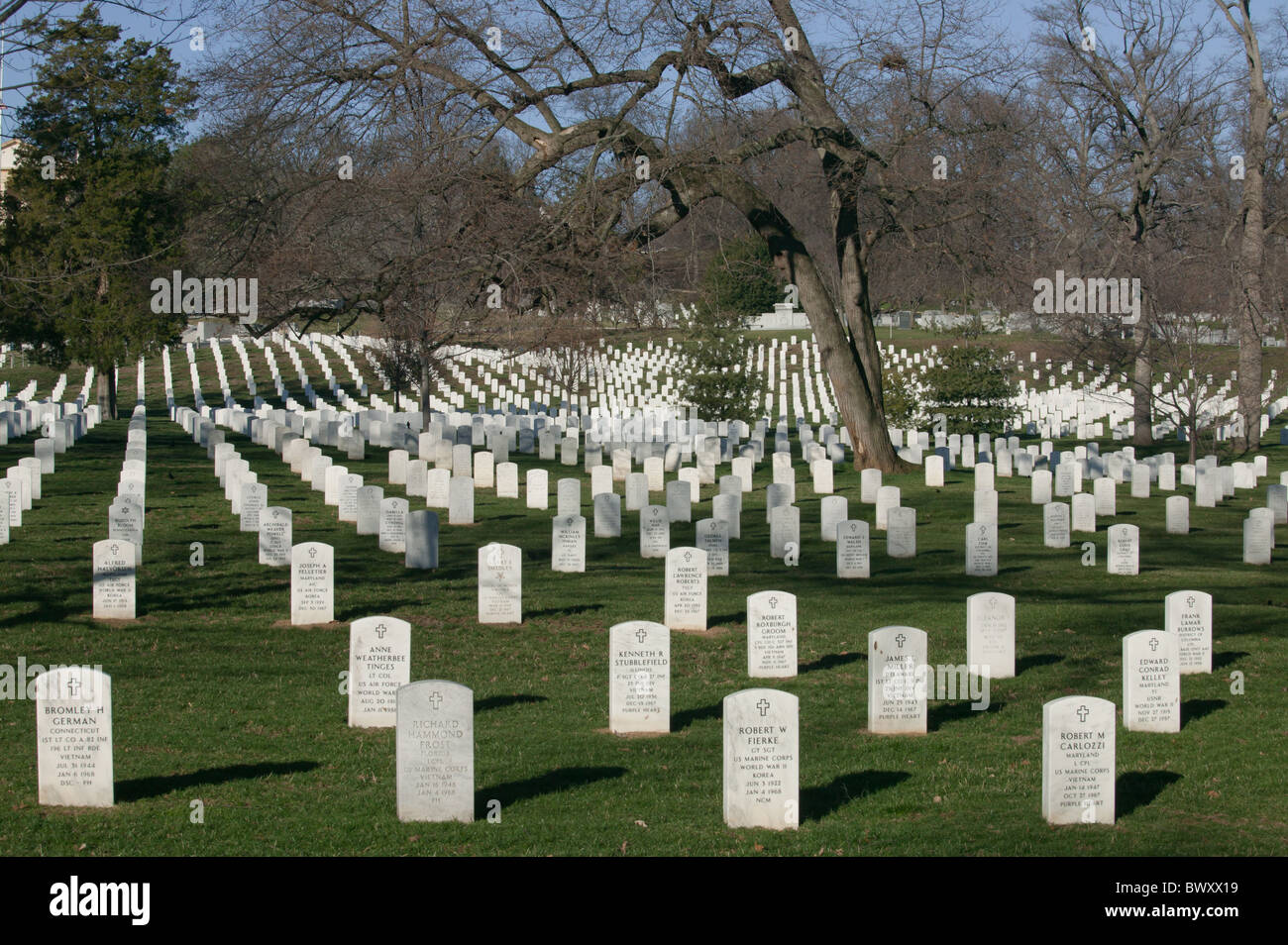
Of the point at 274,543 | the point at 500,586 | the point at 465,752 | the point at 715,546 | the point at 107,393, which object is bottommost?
the point at 465,752

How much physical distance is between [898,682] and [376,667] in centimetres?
387

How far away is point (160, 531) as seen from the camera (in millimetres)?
19203

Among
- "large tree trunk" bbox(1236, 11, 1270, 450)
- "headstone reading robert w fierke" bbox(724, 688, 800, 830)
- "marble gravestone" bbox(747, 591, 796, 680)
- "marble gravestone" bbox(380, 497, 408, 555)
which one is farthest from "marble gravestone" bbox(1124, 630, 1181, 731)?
"large tree trunk" bbox(1236, 11, 1270, 450)

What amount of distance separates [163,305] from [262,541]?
9179 millimetres

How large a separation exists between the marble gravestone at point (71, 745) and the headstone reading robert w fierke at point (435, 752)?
1719 millimetres

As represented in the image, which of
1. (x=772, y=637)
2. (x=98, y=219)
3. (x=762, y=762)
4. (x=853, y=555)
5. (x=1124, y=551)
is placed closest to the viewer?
(x=762, y=762)

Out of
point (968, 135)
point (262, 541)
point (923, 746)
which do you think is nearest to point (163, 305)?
point (262, 541)

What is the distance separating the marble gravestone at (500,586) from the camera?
46.9 feet

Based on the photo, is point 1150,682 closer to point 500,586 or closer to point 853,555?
point 500,586

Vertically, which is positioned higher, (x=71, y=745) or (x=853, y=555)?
(x=853, y=555)

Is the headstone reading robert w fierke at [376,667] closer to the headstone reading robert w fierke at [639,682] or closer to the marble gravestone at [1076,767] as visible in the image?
the headstone reading robert w fierke at [639,682]

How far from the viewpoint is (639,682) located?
10156mm

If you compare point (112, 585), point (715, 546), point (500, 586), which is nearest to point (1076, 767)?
point (500, 586)

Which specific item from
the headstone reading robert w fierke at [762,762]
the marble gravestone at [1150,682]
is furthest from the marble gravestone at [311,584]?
the marble gravestone at [1150,682]
